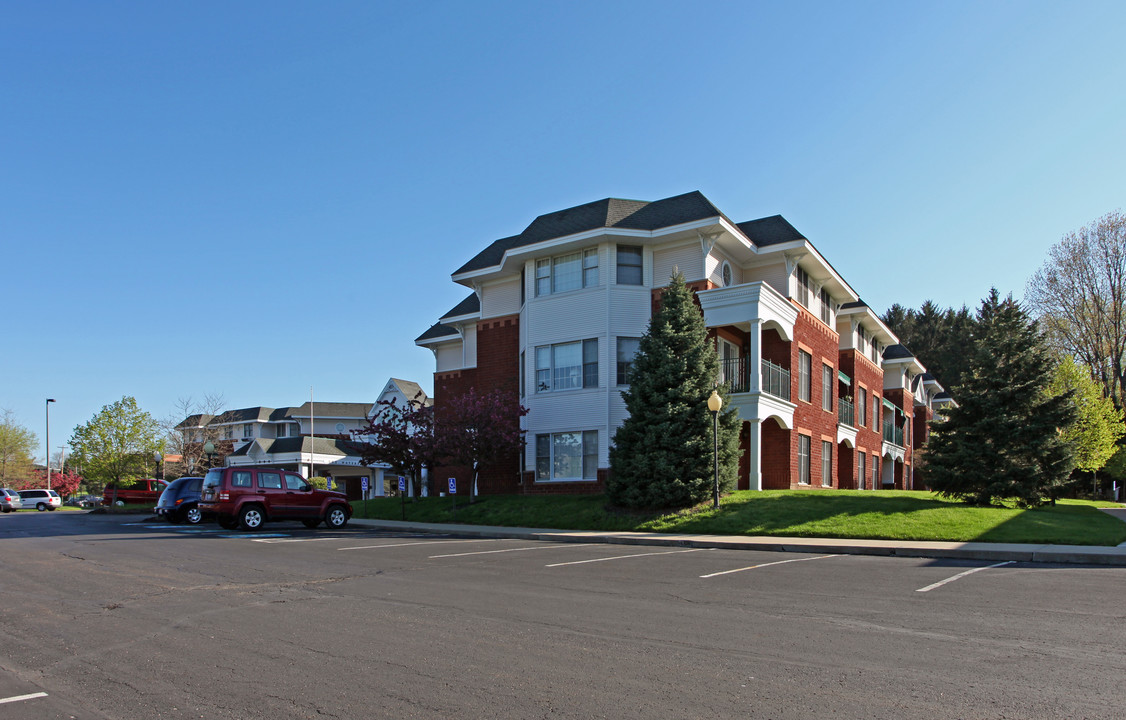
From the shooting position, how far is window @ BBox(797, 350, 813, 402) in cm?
2950

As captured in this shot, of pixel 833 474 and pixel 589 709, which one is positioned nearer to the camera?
pixel 589 709

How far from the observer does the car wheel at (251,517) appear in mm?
21906

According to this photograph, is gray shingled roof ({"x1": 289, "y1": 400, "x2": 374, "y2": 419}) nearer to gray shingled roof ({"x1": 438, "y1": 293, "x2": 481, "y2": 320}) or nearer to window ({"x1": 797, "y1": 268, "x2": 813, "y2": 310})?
gray shingled roof ({"x1": 438, "y1": 293, "x2": 481, "y2": 320})

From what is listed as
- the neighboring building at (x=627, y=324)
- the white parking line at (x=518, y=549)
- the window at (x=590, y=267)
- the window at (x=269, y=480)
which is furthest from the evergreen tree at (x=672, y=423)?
the window at (x=269, y=480)

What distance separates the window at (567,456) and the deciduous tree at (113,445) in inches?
978

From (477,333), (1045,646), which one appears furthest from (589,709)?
(477,333)

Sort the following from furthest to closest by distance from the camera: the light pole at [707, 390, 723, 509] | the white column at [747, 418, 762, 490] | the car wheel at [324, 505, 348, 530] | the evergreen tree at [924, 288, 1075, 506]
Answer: the white column at [747, 418, 762, 490] → the car wheel at [324, 505, 348, 530] → the evergreen tree at [924, 288, 1075, 506] → the light pole at [707, 390, 723, 509]

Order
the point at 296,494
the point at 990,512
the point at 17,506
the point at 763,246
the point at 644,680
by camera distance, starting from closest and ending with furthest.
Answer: the point at 644,680 < the point at 990,512 < the point at 296,494 < the point at 763,246 < the point at 17,506

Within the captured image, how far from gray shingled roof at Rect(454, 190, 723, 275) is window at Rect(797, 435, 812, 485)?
30.3 feet

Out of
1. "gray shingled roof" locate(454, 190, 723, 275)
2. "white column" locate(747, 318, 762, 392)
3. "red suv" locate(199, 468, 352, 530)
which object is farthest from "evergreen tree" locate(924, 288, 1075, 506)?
"red suv" locate(199, 468, 352, 530)

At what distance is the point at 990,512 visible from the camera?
20578 millimetres

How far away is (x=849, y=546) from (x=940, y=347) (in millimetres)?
69972

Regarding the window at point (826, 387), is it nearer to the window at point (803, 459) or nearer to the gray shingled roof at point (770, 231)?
the window at point (803, 459)

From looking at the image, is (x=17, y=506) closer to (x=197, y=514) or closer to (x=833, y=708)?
(x=197, y=514)
